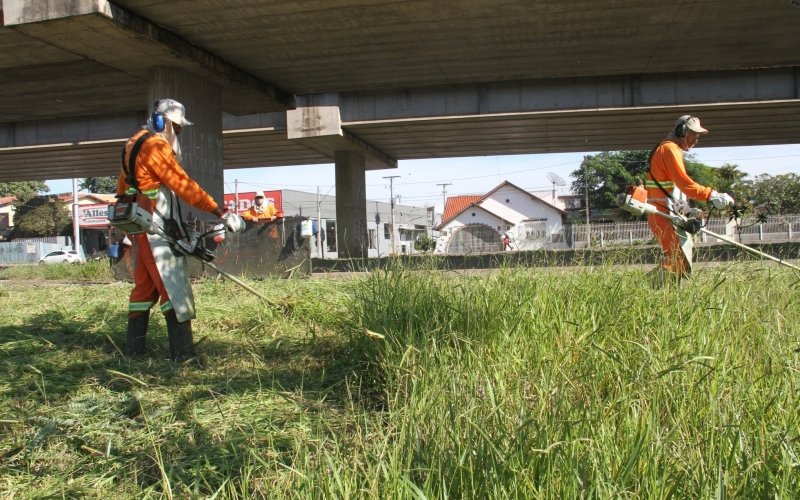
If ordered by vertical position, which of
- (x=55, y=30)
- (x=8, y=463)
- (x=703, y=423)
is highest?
(x=55, y=30)

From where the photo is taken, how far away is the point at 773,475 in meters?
1.90

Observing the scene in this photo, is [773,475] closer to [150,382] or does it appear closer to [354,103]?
[150,382]

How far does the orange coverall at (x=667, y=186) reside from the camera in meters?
5.49

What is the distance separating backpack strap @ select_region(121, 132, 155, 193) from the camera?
4207 mm

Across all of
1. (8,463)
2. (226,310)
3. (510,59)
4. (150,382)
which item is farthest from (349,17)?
(8,463)

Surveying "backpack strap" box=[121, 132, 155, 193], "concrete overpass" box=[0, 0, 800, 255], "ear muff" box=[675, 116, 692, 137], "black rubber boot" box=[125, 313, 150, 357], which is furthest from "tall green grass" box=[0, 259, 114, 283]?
"ear muff" box=[675, 116, 692, 137]

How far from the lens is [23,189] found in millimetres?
66062

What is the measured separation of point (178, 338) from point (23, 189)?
73.1 meters

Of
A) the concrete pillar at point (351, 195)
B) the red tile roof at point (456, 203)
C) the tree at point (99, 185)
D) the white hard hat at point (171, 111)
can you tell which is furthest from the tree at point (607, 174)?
the tree at point (99, 185)

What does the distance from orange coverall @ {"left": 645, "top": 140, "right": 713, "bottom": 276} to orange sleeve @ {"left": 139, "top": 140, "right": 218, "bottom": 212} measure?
12.5ft

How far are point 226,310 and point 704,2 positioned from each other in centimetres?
1155

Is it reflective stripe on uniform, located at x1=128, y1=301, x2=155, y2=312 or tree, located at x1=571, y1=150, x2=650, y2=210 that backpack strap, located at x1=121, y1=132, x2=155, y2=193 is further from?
tree, located at x1=571, y1=150, x2=650, y2=210

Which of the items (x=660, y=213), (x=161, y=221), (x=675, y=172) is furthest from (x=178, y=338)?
(x=675, y=172)

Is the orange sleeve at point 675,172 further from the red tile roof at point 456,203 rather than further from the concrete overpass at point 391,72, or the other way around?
the red tile roof at point 456,203
